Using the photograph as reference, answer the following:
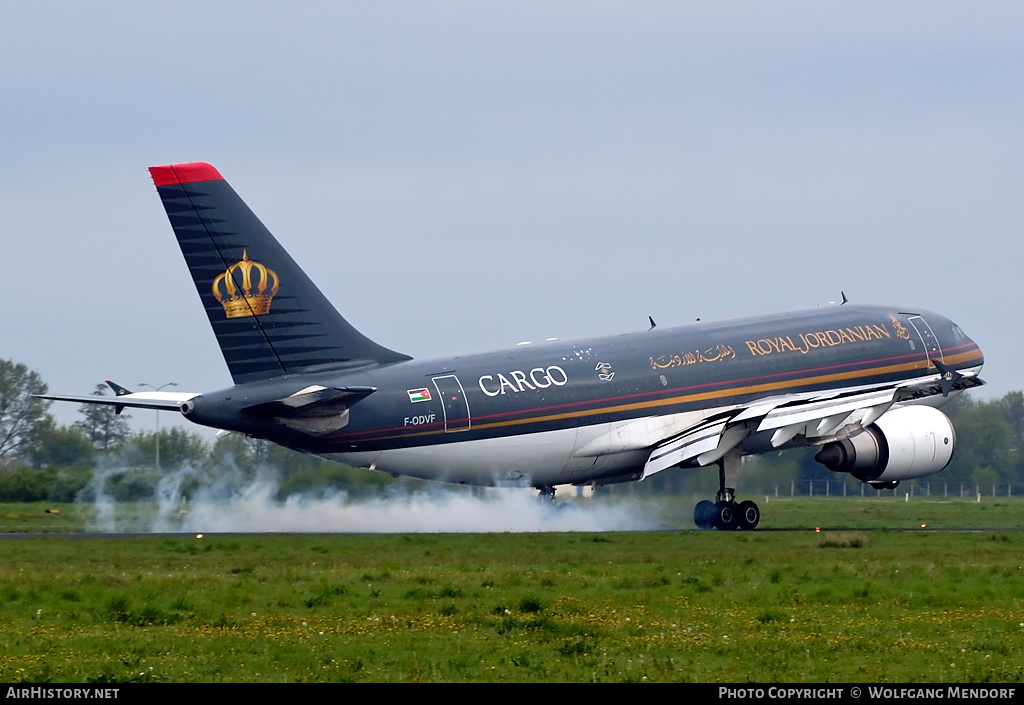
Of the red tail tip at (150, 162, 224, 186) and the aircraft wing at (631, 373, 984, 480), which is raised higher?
the red tail tip at (150, 162, 224, 186)

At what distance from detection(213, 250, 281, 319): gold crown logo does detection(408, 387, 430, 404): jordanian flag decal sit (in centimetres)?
448

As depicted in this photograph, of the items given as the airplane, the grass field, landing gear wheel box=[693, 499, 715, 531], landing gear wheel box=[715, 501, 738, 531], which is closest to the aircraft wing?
the airplane

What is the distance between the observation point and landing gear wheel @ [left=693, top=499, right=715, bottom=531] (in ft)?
146

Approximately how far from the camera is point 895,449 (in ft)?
144

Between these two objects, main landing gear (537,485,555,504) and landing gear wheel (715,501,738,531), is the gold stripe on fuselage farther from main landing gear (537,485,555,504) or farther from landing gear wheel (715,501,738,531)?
main landing gear (537,485,555,504)

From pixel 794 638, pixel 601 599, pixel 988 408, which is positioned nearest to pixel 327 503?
pixel 601 599

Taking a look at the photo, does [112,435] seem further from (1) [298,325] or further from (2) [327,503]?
(1) [298,325]

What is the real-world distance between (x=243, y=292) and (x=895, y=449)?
19.2 m

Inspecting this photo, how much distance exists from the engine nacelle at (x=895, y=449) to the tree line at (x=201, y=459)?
141 inches

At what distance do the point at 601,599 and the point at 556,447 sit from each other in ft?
57.8

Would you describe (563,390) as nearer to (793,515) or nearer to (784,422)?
(784,422)

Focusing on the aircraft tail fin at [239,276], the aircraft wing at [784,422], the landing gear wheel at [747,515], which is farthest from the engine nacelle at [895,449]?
the aircraft tail fin at [239,276]

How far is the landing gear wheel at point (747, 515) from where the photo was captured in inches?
1738

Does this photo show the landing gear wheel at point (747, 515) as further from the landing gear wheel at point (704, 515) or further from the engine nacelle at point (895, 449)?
the engine nacelle at point (895, 449)
